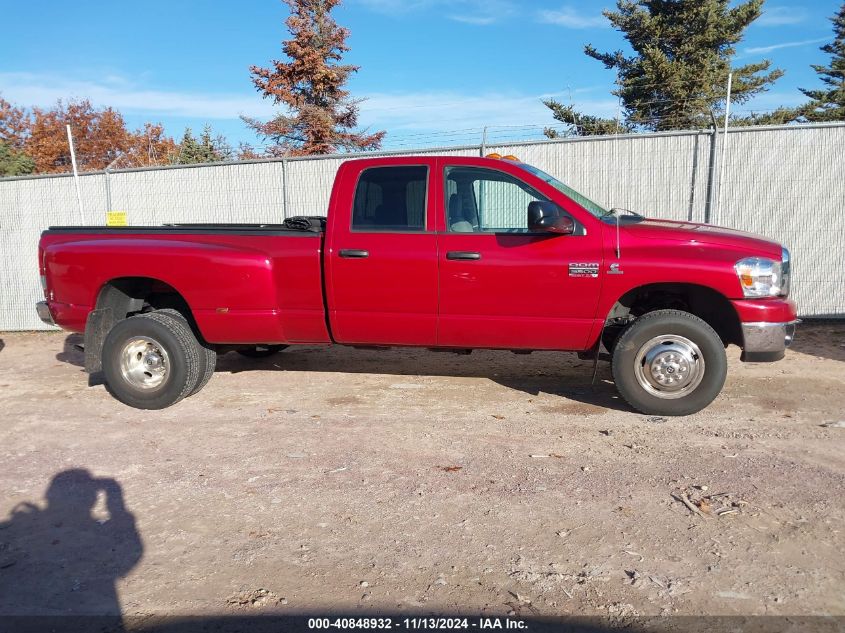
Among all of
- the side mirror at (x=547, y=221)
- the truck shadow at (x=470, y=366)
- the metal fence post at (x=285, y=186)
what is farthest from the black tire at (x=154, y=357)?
the metal fence post at (x=285, y=186)

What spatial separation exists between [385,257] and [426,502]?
218 cm

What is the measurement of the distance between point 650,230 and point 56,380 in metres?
6.22

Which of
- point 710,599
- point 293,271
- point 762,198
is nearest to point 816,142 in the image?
point 762,198

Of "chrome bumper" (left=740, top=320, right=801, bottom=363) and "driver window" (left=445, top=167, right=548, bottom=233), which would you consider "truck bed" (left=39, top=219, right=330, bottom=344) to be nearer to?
Result: "driver window" (left=445, top=167, right=548, bottom=233)

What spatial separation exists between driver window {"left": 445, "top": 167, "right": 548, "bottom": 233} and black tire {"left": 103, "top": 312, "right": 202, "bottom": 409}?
2530 mm

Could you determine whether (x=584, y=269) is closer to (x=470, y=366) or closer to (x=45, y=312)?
(x=470, y=366)

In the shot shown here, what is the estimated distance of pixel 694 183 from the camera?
8.95 meters

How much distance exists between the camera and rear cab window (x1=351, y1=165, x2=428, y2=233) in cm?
522

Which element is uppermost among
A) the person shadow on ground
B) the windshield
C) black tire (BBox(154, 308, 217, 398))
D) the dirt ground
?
the windshield

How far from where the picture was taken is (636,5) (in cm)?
2483

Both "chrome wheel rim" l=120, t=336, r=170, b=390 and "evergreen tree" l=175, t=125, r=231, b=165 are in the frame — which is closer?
"chrome wheel rim" l=120, t=336, r=170, b=390

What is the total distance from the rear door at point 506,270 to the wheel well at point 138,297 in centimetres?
245

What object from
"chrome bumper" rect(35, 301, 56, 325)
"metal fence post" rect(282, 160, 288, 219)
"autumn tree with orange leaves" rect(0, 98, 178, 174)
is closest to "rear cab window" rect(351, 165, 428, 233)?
"chrome bumper" rect(35, 301, 56, 325)

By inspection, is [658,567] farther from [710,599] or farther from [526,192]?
[526,192]
